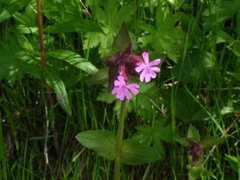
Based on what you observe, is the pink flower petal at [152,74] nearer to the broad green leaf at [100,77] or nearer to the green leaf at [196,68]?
the broad green leaf at [100,77]

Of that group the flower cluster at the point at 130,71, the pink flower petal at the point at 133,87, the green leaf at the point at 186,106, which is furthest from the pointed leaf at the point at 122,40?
the green leaf at the point at 186,106

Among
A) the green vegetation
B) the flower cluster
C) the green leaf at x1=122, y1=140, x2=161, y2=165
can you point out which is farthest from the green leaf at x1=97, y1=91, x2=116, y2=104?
the flower cluster

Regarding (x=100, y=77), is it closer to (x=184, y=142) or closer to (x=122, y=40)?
(x=122, y=40)

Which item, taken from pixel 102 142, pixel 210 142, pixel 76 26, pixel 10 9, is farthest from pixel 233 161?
pixel 10 9

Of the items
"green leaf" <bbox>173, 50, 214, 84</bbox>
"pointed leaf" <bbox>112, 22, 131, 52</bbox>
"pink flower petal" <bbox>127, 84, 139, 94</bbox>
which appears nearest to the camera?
"pink flower petal" <bbox>127, 84, 139, 94</bbox>

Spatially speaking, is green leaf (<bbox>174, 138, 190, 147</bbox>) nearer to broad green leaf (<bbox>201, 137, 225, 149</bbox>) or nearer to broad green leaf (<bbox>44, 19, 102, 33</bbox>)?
broad green leaf (<bbox>201, 137, 225, 149</bbox>)

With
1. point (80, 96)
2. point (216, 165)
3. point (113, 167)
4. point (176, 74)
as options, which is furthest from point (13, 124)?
point (216, 165)

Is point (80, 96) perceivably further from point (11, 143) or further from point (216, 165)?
point (216, 165)
